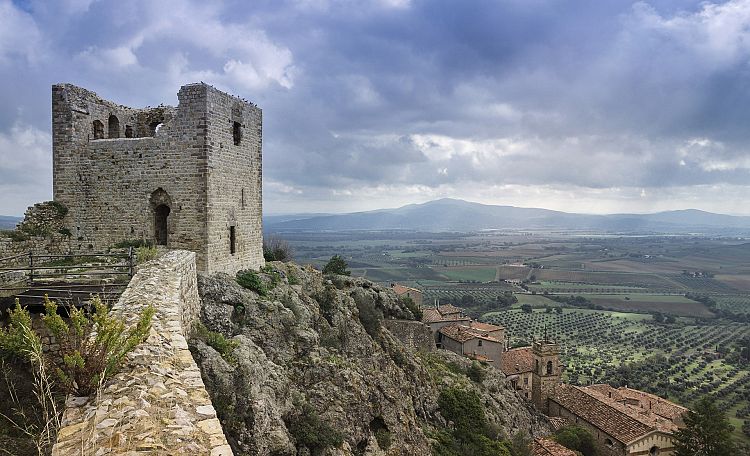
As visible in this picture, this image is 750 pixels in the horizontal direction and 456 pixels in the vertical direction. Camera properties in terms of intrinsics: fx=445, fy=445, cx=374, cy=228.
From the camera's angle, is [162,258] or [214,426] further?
[162,258]

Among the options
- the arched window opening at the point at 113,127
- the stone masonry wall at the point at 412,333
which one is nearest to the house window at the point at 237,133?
the arched window opening at the point at 113,127

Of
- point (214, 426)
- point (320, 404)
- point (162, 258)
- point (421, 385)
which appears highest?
point (162, 258)

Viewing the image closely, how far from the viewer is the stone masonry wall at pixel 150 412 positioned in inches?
160

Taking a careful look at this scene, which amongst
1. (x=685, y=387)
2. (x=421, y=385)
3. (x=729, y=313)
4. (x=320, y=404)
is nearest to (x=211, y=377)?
(x=320, y=404)

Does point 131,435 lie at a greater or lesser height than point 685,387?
greater

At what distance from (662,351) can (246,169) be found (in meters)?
86.9

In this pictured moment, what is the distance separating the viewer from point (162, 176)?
15.5 m

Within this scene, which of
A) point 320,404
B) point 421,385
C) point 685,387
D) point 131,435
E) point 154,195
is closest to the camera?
point 131,435

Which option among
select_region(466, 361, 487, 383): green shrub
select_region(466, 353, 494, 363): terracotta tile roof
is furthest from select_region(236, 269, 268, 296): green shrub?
select_region(466, 353, 494, 363): terracotta tile roof

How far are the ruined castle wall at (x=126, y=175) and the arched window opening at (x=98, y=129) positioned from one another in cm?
35

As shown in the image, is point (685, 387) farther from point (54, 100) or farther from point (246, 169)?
point (54, 100)

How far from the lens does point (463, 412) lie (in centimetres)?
2305

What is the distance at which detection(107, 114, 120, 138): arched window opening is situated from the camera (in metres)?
17.7

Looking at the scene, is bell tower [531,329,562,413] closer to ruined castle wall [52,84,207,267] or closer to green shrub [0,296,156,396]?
ruined castle wall [52,84,207,267]
